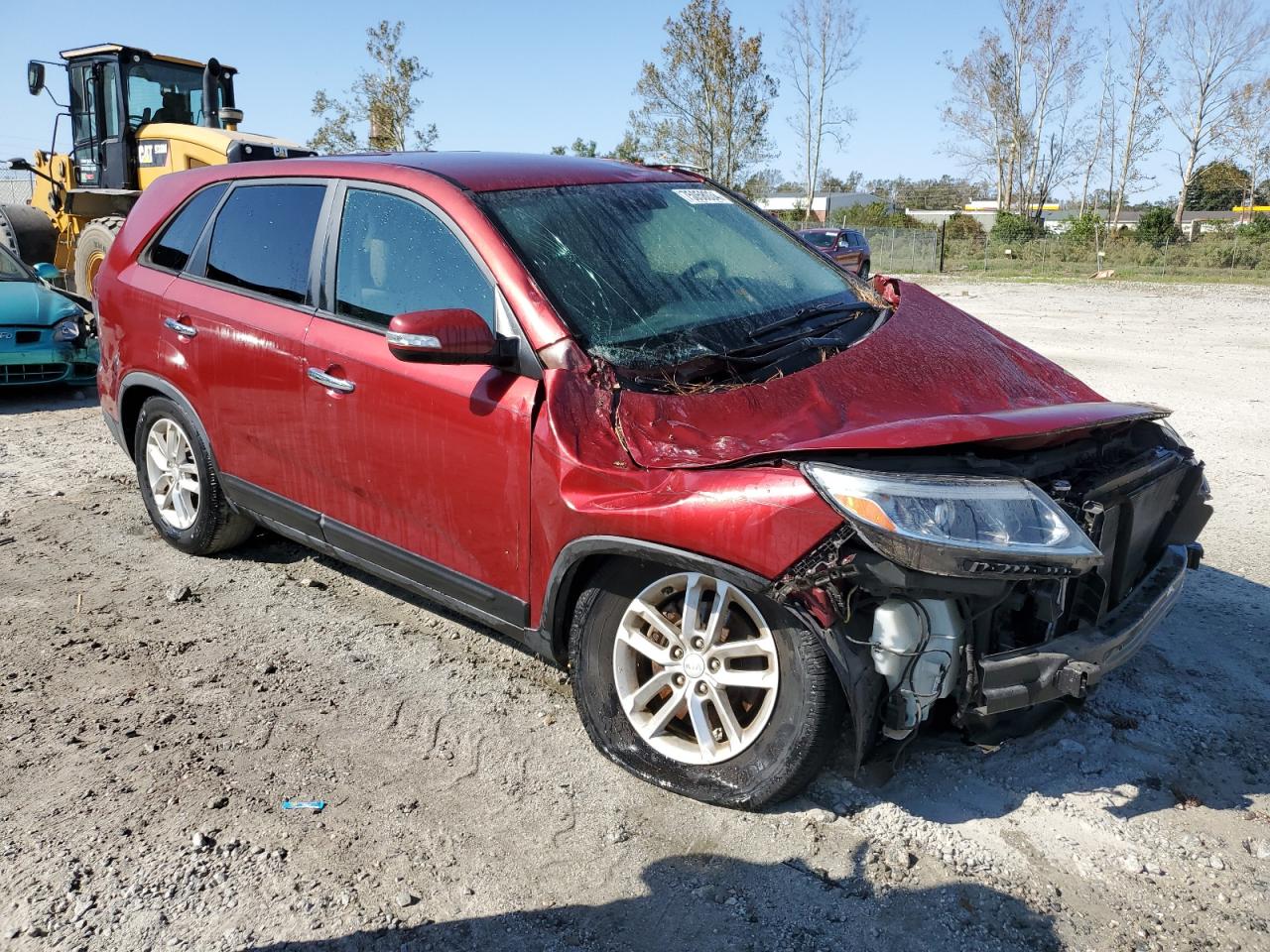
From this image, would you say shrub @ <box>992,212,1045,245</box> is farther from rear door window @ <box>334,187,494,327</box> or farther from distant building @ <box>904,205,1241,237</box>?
rear door window @ <box>334,187,494,327</box>

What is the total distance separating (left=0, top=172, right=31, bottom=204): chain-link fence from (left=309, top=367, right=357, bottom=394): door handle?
29.1 meters

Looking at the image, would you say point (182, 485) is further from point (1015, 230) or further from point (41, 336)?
point (1015, 230)

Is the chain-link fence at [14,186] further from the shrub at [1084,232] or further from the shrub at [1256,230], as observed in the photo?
the shrub at [1256,230]

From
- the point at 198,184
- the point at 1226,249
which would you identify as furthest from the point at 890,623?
the point at 1226,249

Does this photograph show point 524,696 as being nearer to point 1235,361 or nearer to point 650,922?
point 650,922

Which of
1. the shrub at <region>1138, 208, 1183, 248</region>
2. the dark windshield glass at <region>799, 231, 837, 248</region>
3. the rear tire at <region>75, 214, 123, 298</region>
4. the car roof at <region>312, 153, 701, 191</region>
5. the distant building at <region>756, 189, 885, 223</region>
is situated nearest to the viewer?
the car roof at <region>312, 153, 701, 191</region>

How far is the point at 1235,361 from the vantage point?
1116 cm

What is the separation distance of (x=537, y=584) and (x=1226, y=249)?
112 feet

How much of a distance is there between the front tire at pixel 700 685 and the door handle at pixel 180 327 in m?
2.37

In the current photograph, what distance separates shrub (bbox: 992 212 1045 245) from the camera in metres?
39.8

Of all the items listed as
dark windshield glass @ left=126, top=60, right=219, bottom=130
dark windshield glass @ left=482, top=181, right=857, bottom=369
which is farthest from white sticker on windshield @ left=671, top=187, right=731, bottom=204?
dark windshield glass @ left=126, top=60, right=219, bottom=130

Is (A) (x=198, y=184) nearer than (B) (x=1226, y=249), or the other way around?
(A) (x=198, y=184)

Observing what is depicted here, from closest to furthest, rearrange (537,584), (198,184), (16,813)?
1. (16,813)
2. (537,584)
3. (198,184)

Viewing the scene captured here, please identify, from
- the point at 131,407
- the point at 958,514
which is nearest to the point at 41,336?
the point at 131,407
